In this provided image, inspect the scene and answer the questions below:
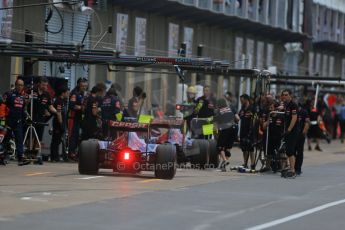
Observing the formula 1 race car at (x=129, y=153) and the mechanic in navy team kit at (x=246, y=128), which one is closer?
the formula 1 race car at (x=129, y=153)

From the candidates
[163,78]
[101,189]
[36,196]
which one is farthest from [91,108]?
[163,78]

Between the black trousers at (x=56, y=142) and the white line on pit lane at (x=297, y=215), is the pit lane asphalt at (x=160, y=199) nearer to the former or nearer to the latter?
the white line on pit lane at (x=297, y=215)

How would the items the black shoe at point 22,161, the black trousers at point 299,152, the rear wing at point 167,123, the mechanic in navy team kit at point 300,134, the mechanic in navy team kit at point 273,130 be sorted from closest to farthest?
1. the rear wing at point 167,123
2. the black shoe at point 22,161
3. the mechanic in navy team kit at point 300,134
4. the black trousers at point 299,152
5. the mechanic in navy team kit at point 273,130

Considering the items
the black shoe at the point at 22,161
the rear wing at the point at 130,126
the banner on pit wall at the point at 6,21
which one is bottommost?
the black shoe at the point at 22,161

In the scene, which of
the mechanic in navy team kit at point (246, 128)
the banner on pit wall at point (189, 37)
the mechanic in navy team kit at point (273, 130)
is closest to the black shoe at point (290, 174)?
the mechanic in navy team kit at point (273, 130)

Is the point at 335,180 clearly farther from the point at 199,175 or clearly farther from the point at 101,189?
the point at 101,189

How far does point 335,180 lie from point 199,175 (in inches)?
112

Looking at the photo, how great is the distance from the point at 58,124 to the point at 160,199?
6488 millimetres

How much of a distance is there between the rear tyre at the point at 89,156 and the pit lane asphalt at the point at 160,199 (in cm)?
21

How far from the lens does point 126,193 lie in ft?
43.7

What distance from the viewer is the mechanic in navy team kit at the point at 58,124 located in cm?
1870

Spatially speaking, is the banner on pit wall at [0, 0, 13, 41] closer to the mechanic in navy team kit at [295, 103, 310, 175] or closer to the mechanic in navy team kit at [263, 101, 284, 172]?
the mechanic in navy team kit at [263, 101, 284, 172]

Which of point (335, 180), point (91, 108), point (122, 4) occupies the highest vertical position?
point (122, 4)

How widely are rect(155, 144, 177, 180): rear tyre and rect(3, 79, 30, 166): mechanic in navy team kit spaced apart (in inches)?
131
